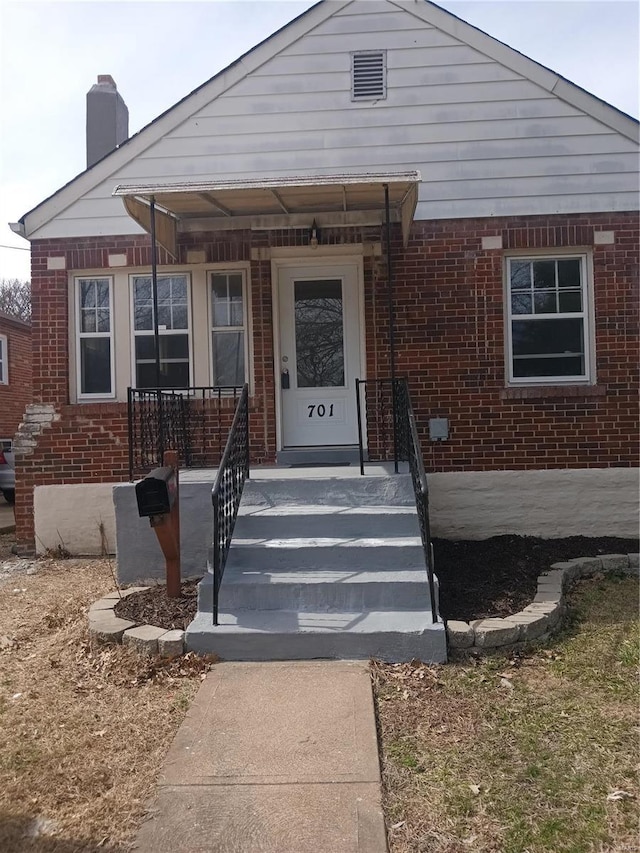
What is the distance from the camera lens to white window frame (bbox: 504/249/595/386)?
305 inches

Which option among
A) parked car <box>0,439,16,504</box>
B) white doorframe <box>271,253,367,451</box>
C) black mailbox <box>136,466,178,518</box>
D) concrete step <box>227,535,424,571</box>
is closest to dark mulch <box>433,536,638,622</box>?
concrete step <box>227,535,424,571</box>

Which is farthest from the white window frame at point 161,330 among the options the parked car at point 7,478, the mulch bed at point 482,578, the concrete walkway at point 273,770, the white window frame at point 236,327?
the parked car at point 7,478

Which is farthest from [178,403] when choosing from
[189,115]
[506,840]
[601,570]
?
[506,840]

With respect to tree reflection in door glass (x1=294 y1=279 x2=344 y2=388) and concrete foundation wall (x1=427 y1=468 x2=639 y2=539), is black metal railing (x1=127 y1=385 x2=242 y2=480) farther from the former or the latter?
concrete foundation wall (x1=427 y1=468 x2=639 y2=539)

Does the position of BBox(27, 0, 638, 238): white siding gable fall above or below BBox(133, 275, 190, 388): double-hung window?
above

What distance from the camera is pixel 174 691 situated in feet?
13.5

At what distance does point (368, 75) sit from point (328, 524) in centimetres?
522

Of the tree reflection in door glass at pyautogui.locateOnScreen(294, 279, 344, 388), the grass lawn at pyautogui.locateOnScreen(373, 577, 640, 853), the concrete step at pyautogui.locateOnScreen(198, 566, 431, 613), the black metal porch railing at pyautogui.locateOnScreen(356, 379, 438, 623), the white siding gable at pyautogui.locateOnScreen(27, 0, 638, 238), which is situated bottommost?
the grass lawn at pyautogui.locateOnScreen(373, 577, 640, 853)

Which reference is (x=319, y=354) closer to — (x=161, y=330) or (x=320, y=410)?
(x=320, y=410)

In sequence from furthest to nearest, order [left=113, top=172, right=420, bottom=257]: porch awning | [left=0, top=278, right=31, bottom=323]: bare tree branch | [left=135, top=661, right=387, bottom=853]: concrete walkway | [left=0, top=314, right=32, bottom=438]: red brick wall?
[left=0, top=278, right=31, bottom=323]: bare tree branch, [left=0, top=314, right=32, bottom=438]: red brick wall, [left=113, top=172, right=420, bottom=257]: porch awning, [left=135, top=661, right=387, bottom=853]: concrete walkway

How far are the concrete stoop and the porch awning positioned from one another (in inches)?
101

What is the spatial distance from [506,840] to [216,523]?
104 inches

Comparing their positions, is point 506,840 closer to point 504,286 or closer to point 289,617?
point 289,617

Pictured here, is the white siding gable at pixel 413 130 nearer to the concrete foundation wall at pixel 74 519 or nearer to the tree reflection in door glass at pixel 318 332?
the tree reflection in door glass at pixel 318 332
